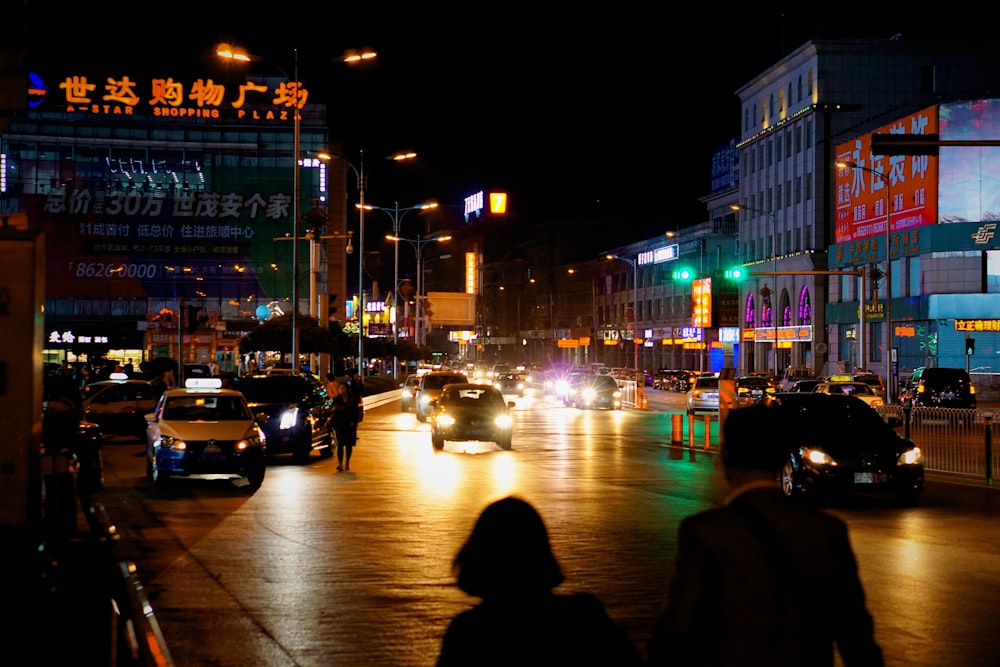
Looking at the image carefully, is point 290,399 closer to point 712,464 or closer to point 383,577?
point 712,464

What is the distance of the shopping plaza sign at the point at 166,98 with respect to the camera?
336 ft

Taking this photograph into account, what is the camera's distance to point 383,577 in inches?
469

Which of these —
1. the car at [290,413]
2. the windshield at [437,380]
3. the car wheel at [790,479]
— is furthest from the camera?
the windshield at [437,380]

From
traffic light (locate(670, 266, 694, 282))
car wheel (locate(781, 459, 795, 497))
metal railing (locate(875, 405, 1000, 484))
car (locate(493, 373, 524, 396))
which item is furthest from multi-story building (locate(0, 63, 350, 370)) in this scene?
car wheel (locate(781, 459, 795, 497))

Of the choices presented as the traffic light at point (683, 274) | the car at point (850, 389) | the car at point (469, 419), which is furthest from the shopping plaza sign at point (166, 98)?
the car at point (469, 419)

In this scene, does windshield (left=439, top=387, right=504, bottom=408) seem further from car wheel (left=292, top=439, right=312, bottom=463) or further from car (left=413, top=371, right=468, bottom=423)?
car (left=413, top=371, right=468, bottom=423)

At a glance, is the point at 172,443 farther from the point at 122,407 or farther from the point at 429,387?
the point at 429,387

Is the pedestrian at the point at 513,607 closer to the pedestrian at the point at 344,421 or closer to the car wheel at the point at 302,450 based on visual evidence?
the pedestrian at the point at 344,421

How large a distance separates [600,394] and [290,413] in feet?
97.5

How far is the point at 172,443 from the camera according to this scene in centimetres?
1995

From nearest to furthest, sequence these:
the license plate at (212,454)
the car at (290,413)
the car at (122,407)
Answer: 1. the license plate at (212,454)
2. the car at (290,413)
3. the car at (122,407)

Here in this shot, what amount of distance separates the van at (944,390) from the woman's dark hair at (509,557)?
47.4 metres

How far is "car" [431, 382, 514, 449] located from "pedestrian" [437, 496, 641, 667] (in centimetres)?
2515

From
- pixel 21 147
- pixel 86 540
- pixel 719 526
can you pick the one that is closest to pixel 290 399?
pixel 86 540
